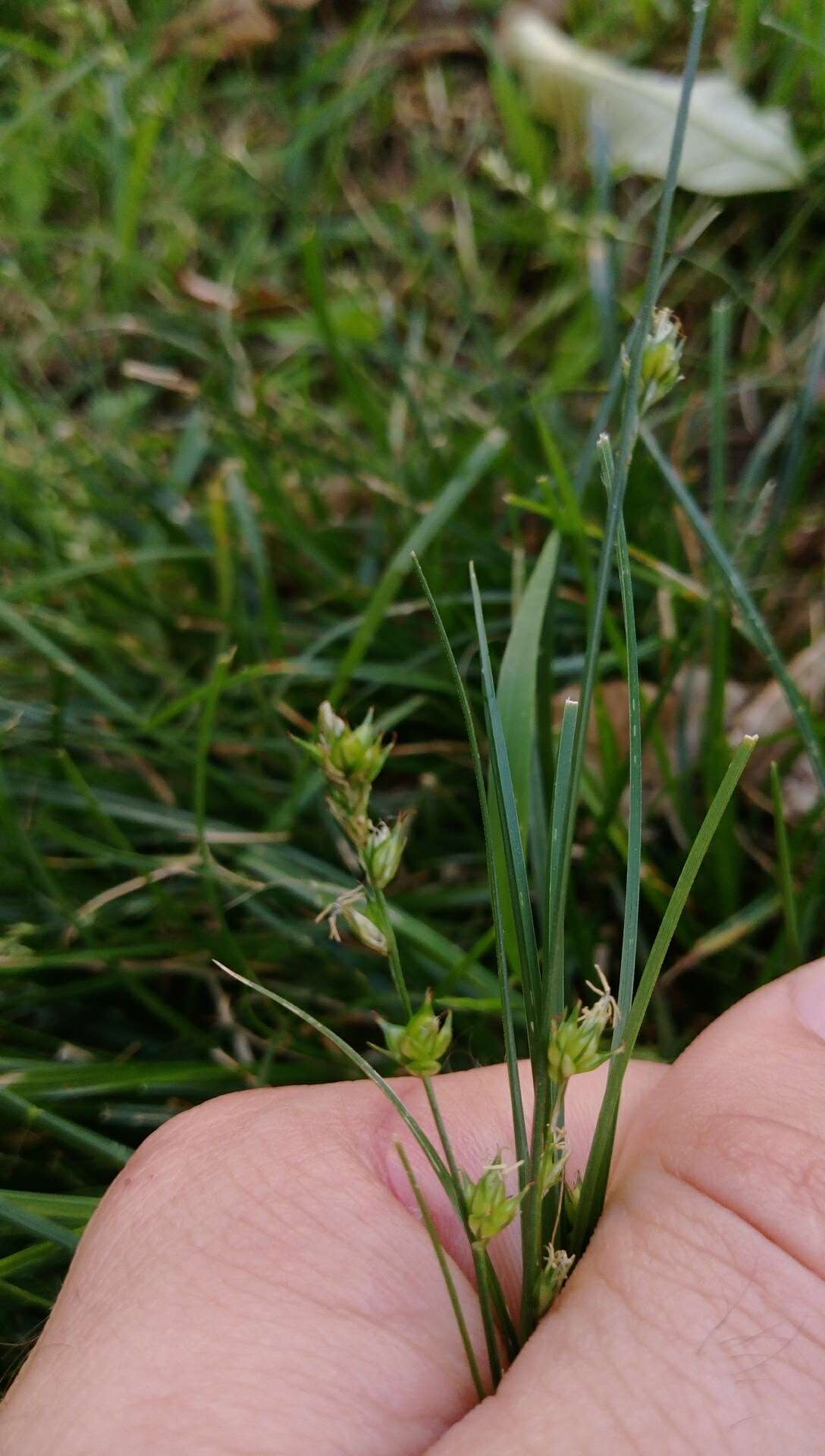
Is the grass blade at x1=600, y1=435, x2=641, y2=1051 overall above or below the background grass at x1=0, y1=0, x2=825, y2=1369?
above

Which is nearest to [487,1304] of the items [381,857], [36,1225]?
[381,857]

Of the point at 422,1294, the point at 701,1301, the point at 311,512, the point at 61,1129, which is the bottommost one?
the point at 61,1129

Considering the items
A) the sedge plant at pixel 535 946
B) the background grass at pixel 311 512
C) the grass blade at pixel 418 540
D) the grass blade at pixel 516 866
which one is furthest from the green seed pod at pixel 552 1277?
the grass blade at pixel 418 540

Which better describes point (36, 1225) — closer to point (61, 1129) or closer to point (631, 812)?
point (61, 1129)

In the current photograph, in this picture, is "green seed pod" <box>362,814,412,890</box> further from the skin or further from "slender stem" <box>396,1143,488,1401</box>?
the skin

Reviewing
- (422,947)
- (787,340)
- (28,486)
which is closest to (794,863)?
(422,947)

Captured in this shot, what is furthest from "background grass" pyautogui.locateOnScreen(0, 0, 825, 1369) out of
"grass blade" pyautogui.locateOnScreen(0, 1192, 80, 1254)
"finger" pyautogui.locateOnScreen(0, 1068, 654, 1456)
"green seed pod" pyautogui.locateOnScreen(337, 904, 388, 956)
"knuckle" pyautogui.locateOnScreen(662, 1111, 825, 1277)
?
"green seed pod" pyautogui.locateOnScreen(337, 904, 388, 956)

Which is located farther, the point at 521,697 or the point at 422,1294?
the point at 521,697
